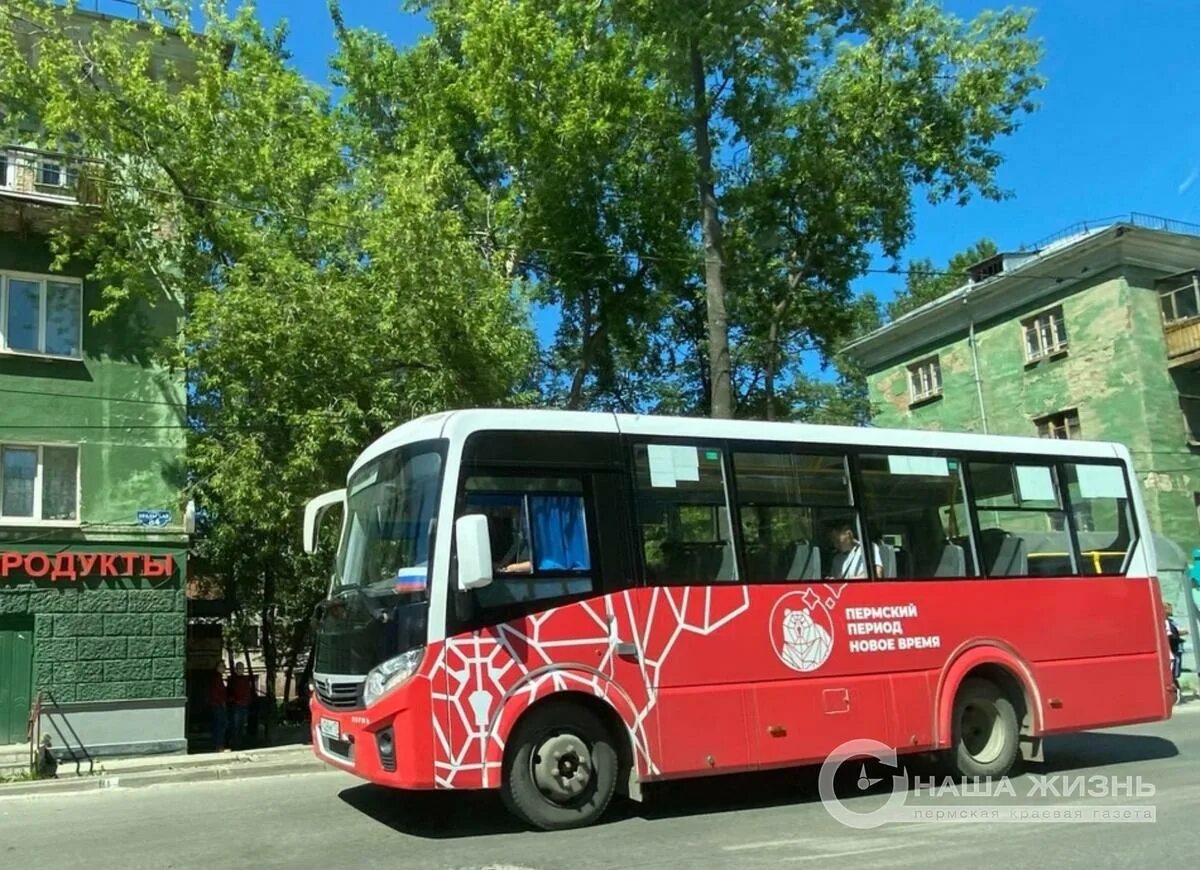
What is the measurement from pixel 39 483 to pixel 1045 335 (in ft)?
82.1

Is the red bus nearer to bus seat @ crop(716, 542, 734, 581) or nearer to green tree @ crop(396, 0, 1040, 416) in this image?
bus seat @ crop(716, 542, 734, 581)

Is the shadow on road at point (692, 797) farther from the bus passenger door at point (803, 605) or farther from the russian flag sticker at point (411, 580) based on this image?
the russian flag sticker at point (411, 580)

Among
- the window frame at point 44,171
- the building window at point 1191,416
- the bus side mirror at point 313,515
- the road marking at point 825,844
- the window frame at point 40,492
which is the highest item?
the window frame at point 44,171

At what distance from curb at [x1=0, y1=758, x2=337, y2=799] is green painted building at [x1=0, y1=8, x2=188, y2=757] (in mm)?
2915

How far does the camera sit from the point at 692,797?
9.02 metres

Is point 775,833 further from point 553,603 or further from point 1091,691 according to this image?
point 1091,691

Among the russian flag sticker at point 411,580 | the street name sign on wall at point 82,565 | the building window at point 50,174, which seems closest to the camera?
the russian flag sticker at point 411,580

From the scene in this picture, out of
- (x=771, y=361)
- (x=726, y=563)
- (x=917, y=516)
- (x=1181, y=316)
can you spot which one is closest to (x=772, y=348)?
(x=771, y=361)

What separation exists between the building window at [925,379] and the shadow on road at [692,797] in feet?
74.3

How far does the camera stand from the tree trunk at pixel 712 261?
17844mm

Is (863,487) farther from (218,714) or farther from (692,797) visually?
(218,714)

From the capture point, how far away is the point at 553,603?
7.54 m

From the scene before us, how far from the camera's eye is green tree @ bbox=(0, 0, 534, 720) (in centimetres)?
1544

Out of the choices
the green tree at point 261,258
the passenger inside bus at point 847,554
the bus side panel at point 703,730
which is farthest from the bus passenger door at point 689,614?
the green tree at point 261,258
